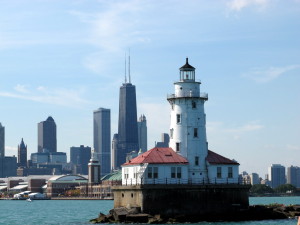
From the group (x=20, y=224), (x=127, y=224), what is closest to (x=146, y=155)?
(x=127, y=224)

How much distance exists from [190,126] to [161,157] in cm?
480

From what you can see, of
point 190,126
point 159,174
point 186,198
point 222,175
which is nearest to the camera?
point 186,198

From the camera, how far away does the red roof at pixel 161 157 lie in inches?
3255

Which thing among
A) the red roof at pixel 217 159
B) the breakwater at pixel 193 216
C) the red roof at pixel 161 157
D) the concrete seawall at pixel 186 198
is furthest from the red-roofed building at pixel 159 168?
the breakwater at pixel 193 216

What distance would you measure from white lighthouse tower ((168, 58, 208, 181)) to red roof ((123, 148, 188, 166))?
87cm

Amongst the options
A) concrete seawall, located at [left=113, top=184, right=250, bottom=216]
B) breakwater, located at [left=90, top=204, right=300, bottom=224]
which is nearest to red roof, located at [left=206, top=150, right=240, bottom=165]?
concrete seawall, located at [left=113, top=184, right=250, bottom=216]

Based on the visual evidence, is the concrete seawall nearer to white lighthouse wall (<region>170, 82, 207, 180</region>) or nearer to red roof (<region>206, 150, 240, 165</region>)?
white lighthouse wall (<region>170, 82, 207, 180</region>)

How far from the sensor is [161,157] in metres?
83.5

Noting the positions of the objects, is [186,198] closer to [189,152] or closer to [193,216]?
[193,216]

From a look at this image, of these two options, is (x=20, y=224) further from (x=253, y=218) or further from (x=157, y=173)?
(x=253, y=218)

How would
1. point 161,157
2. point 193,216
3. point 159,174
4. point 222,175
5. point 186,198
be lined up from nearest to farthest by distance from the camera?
1. point 193,216
2. point 186,198
3. point 159,174
4. point 161,157
5. point 222,175

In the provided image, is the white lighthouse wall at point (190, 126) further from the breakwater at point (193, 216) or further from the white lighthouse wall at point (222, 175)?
the breakwater at point (193, 216)

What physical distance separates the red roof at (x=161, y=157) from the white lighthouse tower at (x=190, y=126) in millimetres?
871

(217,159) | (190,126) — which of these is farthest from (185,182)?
(190,126)
